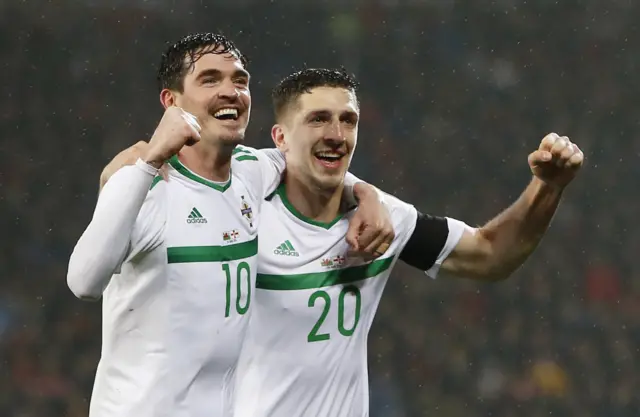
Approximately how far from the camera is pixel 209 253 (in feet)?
8.60

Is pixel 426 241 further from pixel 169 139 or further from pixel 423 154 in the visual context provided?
pixel 423 154

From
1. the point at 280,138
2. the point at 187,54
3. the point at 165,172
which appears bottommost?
the point at 165,172

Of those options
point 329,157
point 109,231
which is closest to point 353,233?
point 329,157

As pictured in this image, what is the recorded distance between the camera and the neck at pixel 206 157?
2.73 metres

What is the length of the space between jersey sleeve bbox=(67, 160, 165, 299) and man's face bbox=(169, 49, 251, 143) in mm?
427

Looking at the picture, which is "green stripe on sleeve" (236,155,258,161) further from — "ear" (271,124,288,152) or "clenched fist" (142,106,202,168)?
"clenched fist" (142,106,202,168)

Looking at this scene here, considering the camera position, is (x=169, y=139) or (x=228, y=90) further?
(x=228, y=90)

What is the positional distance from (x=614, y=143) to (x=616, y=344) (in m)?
1.25

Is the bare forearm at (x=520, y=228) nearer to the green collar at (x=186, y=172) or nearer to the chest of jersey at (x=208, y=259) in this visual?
the chest of jersey at (x=208, y=259)

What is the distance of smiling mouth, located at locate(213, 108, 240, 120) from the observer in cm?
275

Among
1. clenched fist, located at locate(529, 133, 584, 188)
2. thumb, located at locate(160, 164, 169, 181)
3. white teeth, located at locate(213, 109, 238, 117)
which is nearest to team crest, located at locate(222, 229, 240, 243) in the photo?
thumb, located at locate(160, 164, 169, 181)

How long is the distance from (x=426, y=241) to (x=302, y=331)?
0.55 meters

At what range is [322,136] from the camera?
10.4 feet

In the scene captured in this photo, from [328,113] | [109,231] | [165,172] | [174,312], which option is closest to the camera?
[109,231]
